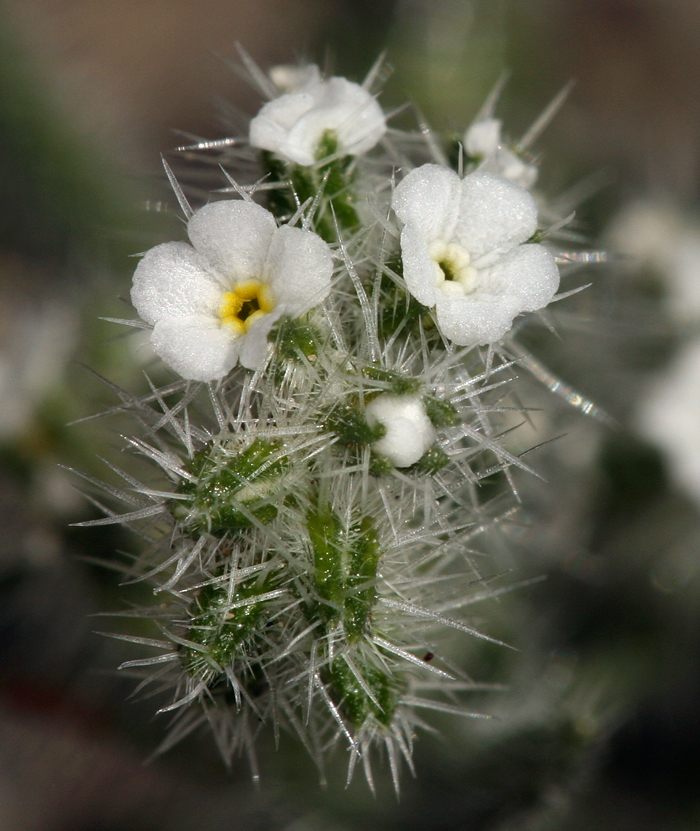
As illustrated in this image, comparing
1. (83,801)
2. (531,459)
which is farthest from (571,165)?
(83,801)

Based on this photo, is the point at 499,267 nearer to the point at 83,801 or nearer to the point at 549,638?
the point at 549,638

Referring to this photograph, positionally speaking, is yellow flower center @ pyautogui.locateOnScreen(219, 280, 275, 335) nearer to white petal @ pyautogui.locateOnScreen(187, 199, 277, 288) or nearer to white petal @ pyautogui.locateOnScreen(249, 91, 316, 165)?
white petal @ pyautogui.locateOnScreen(187, 199, 277, 288)

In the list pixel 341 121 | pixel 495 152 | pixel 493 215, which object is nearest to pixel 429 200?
pixel 493 215

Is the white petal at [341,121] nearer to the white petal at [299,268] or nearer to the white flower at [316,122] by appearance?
the white flower at [316,122]

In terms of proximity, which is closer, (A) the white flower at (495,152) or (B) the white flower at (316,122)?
(B) the white flower at (316,122)

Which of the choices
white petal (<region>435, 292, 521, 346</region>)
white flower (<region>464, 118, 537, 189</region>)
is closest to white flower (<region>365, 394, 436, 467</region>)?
white petal (<region>435, 292, 521, 346</region>)

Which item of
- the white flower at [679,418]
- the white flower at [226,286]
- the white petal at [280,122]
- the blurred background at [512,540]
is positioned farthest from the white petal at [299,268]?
the white flower at [679,418]

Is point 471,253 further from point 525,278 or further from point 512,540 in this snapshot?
point 512,540
